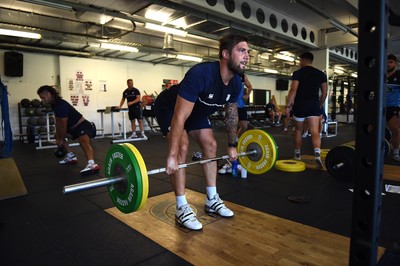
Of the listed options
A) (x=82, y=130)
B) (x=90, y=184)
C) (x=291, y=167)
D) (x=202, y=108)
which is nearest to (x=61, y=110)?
(x=82, y=130)

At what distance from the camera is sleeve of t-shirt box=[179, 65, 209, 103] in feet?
4.37

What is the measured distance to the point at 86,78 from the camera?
7.52 m

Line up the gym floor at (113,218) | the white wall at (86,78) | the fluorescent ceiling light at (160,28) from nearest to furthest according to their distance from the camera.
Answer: the gym floor at (113,218) → the fluorescent ceiling light at (160,28) → the white wall at (86,78)

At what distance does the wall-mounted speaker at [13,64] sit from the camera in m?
6.24

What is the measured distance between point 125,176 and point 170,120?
55 centimetres

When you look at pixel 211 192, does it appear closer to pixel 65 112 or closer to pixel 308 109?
pixel 308 109

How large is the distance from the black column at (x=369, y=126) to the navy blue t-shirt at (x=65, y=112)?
302 centimetres

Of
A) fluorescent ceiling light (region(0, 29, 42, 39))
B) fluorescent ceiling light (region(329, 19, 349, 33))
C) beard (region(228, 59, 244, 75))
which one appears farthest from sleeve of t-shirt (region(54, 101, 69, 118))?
fluorescent ceiling light (region(329, 19, 349, 33))

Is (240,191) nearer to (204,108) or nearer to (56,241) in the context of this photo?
(204,108)

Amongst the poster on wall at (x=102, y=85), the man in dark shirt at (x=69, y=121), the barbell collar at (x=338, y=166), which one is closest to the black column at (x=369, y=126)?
the barbell collar at (x=338, y=166)

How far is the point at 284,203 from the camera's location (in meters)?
1.92

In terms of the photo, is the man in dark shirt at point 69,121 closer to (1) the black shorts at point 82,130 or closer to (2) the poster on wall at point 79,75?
(1) the black shorts at point 82,130

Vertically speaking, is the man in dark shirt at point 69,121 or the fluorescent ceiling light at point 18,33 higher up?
the fluorescent ceiling light at point 18,33

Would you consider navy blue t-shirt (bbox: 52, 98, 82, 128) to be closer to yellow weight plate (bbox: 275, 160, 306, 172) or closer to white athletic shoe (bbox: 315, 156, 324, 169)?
yellow weight plate (bbox: 275, 160, 306, 172)
